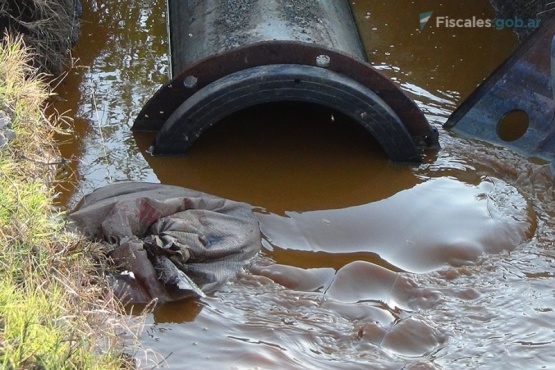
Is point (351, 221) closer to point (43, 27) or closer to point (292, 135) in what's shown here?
point (292, 135)

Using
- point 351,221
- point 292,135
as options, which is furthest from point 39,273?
point 292,135

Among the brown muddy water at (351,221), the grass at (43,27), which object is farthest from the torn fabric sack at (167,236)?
the grass at (43,27)

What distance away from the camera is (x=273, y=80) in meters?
6.04

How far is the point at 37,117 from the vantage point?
5000 mm

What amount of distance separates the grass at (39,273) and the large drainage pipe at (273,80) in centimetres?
126

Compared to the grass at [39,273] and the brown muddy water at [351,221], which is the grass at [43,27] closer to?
the brown muddy water at [351,221]

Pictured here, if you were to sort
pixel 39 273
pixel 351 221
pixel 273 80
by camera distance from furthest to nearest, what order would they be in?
pixel 273 80, pixel 351 221, pixel 39 273

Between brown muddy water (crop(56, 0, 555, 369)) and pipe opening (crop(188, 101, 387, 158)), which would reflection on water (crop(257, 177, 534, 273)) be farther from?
pipe opening (crop(188, 101, 387, 158))

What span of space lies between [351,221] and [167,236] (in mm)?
1353

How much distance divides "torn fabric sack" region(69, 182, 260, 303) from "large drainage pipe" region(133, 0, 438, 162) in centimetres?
80

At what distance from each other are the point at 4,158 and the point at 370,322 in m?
2.09

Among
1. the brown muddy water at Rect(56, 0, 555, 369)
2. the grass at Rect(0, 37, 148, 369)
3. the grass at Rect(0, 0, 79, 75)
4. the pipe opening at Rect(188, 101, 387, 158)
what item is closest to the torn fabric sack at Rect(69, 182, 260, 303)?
the brown muddy water at Rect(56, 0, 555, 369)

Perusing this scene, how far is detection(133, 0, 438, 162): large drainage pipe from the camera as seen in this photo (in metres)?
6.08

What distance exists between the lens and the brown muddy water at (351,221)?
14.9 feet
